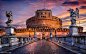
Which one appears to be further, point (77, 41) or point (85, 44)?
point (77, 41)

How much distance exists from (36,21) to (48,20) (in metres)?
12.7

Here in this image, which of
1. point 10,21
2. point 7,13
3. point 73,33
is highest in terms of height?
point 7,13

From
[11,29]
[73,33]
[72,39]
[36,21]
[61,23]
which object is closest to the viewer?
[72,39]

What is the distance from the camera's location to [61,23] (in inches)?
4328

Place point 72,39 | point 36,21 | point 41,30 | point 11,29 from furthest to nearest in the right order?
point 36,21
point 41,30
point 11,29
point 72,39

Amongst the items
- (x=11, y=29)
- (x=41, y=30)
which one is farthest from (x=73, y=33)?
(x=41, y=30)

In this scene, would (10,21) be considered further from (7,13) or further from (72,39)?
(72,39)

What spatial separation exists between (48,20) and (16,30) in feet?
113

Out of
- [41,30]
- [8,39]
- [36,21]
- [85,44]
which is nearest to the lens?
[85,44]

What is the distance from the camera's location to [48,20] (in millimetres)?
96375

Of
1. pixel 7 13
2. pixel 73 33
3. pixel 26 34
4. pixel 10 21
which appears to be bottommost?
pixel 26 34

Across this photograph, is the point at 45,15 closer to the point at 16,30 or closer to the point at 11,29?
the point at 16,30

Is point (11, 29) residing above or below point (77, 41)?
above

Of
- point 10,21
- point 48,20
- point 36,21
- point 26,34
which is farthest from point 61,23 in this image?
point 10,21
